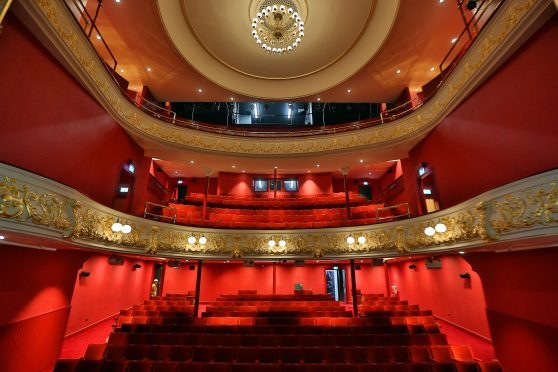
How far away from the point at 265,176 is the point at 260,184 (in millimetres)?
554

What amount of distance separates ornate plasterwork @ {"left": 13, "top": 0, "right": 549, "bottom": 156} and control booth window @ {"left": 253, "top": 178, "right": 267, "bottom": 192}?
454cm

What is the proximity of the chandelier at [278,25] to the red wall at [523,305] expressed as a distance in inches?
295

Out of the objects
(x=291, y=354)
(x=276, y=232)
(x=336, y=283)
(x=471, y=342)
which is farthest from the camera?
(x=336, y=283)

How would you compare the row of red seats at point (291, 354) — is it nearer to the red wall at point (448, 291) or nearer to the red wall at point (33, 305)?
the red wall at point (33, 305)

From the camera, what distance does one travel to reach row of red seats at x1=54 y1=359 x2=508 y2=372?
12.3 feet

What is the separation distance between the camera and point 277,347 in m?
4.57

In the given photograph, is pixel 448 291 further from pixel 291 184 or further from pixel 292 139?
pixel 291 184

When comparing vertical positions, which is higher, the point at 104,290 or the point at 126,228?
the point at 126,228

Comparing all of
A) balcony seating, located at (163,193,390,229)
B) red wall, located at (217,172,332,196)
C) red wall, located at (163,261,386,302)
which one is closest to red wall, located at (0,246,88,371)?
balcony seating, located at (163,193,390,229)

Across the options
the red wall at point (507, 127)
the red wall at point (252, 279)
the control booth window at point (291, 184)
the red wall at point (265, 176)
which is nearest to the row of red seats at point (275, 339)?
the red wall at point (507, 127)

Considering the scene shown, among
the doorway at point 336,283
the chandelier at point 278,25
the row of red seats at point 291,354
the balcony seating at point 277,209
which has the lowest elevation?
the row of red seats at point 291,354

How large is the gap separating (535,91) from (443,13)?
4.86m

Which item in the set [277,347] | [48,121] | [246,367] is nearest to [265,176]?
[48,121]

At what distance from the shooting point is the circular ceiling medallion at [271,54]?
26.1 feet
